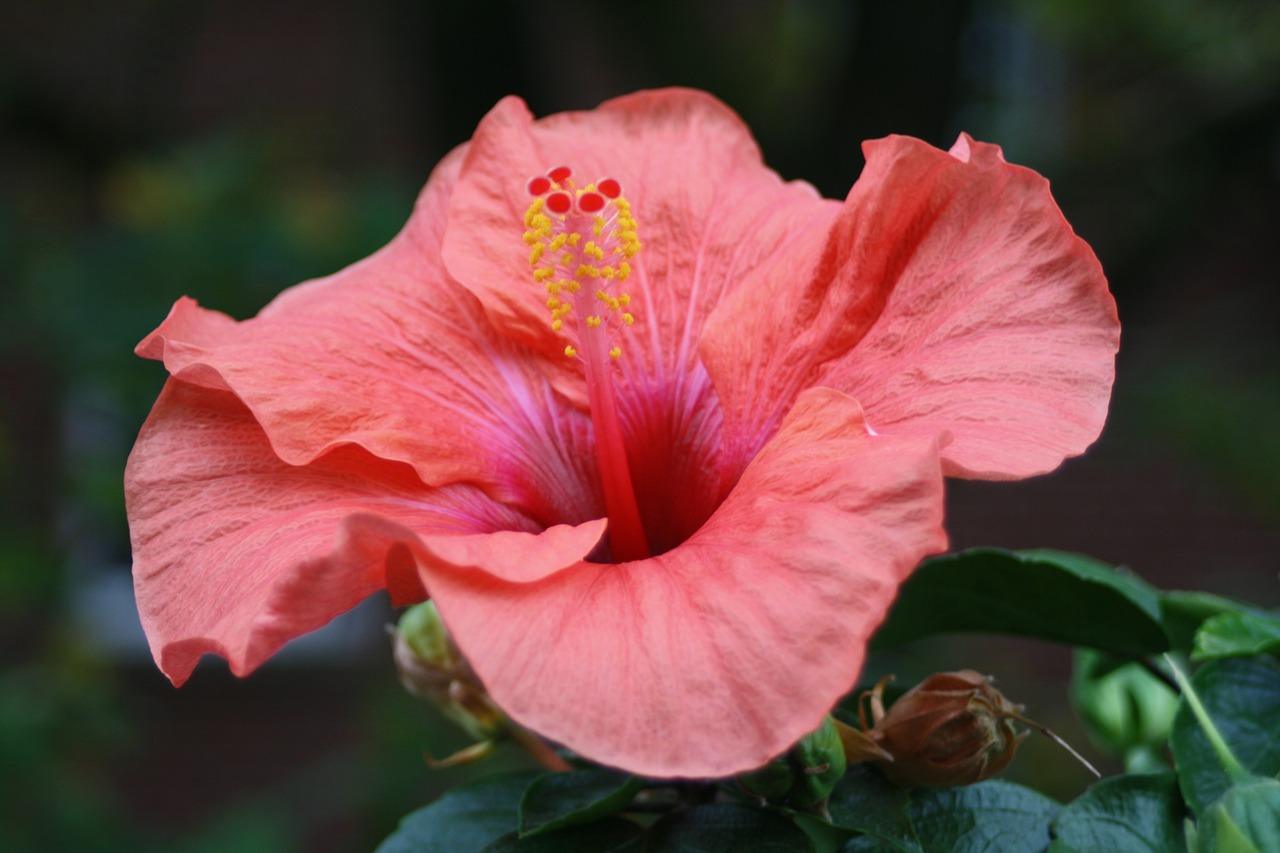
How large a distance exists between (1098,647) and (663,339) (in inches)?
16.9

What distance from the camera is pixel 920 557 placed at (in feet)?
2.17

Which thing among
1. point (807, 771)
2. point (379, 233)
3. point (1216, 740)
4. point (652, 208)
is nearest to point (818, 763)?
point (807, 771)

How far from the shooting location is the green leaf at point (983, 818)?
2.64ft

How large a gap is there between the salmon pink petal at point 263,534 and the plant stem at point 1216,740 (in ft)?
1.36

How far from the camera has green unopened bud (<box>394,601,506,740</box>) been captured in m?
1.01

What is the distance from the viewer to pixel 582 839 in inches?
32.6

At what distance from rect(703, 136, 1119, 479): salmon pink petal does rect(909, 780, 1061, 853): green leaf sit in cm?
25

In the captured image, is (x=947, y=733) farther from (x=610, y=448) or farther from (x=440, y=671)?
(x=440, y=671)

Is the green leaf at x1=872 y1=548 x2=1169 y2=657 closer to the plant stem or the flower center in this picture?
the plant stem

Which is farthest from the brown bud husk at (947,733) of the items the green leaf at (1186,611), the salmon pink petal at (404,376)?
the salmon pink petal at (404,376)

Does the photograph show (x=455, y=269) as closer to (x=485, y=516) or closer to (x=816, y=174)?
(x=485, y=516)

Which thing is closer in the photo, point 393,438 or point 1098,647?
point 393,438

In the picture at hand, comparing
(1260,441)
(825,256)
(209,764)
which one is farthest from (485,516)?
(209,764)

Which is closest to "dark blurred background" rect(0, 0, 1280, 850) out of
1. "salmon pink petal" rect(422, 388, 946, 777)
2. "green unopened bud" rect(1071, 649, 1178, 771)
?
"green unopened bud" rect(1071, 649, 1178, 771)
